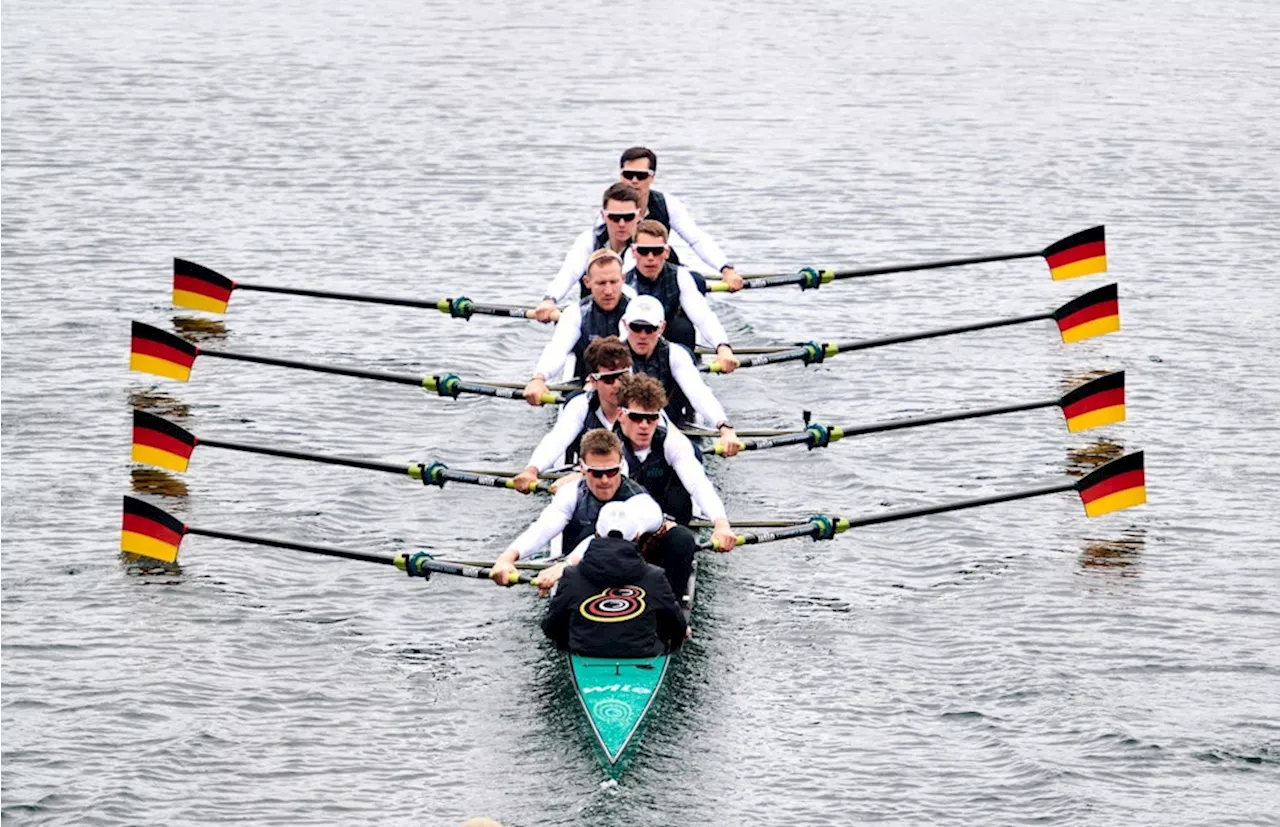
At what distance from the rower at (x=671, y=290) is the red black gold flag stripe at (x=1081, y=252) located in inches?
240

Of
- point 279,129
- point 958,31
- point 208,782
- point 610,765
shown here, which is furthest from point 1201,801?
point 958,31

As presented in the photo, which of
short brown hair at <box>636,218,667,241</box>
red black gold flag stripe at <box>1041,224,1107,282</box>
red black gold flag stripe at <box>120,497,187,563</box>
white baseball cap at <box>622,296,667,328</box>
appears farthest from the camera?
red black gold flag stripe at <box>1041,224,1107,282</box>

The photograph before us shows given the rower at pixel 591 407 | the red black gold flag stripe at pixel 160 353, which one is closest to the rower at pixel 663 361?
the rower at pixel 591 407

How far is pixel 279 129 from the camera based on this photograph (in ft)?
121

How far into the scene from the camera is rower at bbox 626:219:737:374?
19266mm

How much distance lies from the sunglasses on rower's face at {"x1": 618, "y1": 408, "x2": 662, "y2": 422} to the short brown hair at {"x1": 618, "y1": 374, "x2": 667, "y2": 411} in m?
0.05

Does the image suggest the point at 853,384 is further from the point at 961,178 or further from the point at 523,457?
the point at 961,178

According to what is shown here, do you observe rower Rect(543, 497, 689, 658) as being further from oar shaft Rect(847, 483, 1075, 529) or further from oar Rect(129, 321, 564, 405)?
oar Rect(129, 321, 564, 405)

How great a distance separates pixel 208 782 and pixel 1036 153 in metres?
23.9

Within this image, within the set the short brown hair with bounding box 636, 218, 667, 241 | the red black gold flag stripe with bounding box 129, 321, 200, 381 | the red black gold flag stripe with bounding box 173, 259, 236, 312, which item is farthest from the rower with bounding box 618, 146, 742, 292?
the red black gold flag stripe with bounding box 173, 259, 236, 312

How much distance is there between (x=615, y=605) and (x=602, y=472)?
925mm

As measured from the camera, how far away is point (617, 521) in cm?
1485

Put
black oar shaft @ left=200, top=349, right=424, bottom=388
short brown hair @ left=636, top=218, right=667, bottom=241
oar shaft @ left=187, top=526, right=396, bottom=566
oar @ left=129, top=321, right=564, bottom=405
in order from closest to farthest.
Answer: oar shaft @ left=187, top=526, right=396, bottom=566
short brown hair @ left=636, top=218, right=667, bottom=241
black oar shaft @ left=200, top=349, right=424, bottom=388
oar @ left=129, top=321, right=564, bottom=405

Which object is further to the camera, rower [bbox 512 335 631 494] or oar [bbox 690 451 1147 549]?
oar [bbox 690 451 1147 549]
